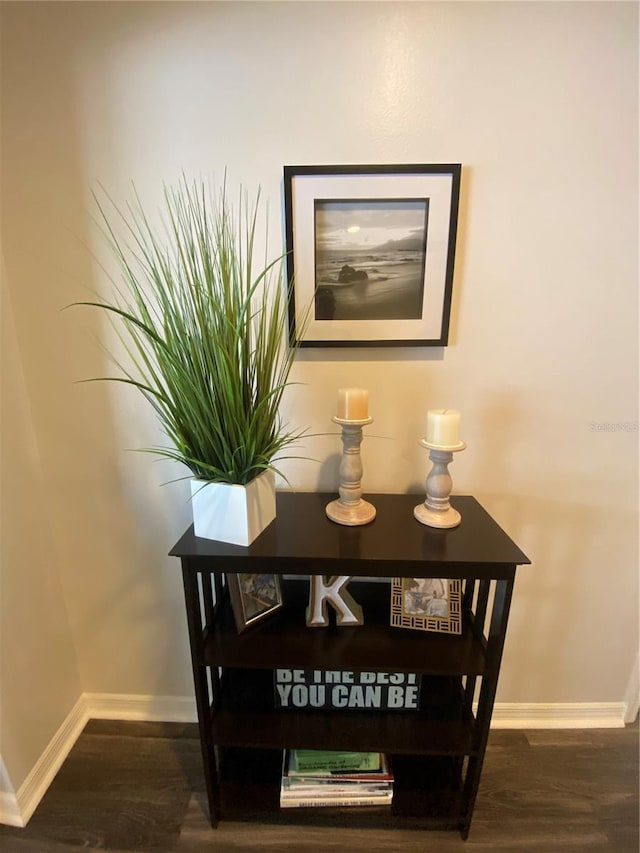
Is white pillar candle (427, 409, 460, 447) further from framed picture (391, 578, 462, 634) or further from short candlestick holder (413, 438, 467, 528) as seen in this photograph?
framed picture (391, 578, 462, 634)

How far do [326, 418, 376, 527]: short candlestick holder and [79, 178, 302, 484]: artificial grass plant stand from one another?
0.60 ft

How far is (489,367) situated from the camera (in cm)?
113

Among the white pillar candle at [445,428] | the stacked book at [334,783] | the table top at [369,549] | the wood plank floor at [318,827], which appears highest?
the white pillar candle at [445,428]

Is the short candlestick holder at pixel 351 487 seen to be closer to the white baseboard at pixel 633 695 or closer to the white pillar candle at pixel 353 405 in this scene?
the white pillar candle at pixel 353 405

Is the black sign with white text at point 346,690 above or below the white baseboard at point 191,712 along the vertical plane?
above

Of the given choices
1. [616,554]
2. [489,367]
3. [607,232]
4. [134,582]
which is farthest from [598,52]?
[134,582]

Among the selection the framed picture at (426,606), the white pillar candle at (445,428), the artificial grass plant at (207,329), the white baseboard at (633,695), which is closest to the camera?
the artificial grass plant at (207,329)

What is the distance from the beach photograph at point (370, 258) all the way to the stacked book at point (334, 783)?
1256 mm

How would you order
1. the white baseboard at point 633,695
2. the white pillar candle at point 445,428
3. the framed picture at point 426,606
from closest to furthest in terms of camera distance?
the white pillar candle at point 445,428, the framed picture at point 426,606, the white baseboard at point 633,695

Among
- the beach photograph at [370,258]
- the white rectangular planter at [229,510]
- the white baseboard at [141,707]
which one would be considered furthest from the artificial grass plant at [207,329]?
the white baseboard at [141,707]

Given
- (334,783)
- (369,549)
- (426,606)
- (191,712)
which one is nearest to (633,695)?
(426,606)

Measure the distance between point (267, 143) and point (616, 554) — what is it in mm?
1562

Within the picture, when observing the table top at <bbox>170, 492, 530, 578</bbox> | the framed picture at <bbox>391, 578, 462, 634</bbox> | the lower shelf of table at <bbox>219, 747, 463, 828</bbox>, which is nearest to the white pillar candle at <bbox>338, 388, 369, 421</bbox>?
the table top at <bbox>170, 492, 530, 578</bbox>

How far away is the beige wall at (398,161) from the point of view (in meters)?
0.98
